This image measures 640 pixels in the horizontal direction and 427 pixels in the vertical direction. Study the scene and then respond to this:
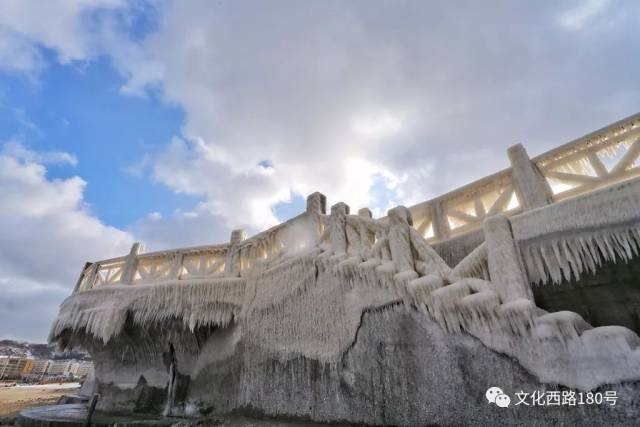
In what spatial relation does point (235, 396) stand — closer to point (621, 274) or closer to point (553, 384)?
point (553, 384)

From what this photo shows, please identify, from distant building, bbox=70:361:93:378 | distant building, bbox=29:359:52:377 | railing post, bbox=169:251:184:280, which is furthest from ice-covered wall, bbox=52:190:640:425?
distant building, bbox=29:359:52:377

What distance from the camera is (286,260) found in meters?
7.01

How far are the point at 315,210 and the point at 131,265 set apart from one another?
6.25m

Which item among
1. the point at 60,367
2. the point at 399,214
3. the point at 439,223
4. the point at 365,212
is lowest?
the point at 399,214

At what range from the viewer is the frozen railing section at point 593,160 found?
4.07 metres

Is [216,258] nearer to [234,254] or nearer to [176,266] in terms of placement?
[234,254]

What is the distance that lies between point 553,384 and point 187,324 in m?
7.52

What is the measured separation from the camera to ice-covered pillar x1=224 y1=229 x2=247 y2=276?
823 centimetres

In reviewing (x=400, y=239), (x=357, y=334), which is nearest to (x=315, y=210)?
(x=400, y=239)

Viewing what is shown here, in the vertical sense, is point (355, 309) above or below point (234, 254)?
below

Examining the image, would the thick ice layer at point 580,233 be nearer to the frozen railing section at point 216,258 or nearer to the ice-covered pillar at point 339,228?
the ice-covered pillar at point 339,228

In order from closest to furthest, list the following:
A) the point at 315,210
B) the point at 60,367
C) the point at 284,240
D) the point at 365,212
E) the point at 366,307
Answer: the point at 366,307 < the point at 365,212 < the point at 315,210 < the point at 284,240 < the point at 60,367

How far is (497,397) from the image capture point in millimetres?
3234

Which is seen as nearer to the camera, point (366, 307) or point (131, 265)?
point (366, 307)
